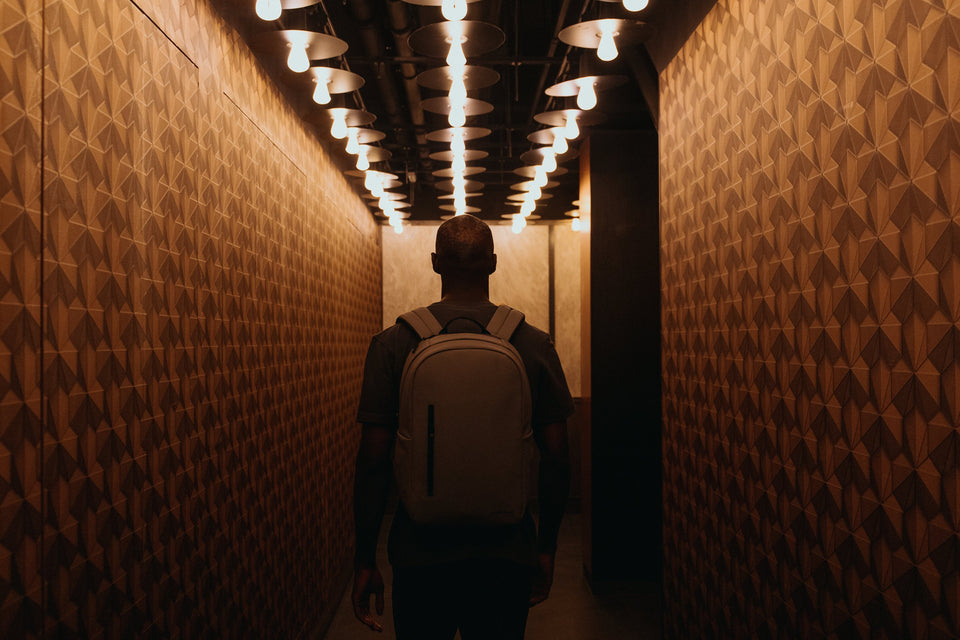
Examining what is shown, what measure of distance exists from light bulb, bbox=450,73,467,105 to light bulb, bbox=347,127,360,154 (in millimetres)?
805

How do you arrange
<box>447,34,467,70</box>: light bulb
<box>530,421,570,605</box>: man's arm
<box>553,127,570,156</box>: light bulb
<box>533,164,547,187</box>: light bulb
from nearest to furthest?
<box>530,421,570,605</box>: man's arm → <box>447,34,467,70</box>: light bulb → <box>553,127,570,156</box>: light bulb → <box>533,164,547,187</box>: light bulb

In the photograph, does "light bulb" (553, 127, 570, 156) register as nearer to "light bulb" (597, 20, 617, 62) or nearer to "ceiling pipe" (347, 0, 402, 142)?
"ceiling pipe" (347, 0, 402, 142)

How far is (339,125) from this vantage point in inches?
130

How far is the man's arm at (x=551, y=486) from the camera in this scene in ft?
5.84

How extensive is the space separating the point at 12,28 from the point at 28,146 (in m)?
0.20

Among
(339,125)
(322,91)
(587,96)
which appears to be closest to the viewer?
(322,91)

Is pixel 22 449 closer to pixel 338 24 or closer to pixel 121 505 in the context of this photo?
pixel 121 505

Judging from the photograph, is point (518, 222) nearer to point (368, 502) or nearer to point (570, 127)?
point (570, 127)

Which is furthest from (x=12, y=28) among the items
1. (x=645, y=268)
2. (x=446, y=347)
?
(x=645, y=268)

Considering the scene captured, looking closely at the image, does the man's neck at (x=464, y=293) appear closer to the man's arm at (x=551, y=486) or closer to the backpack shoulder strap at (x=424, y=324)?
the backpack shoulder strap at (x=424, y=324)

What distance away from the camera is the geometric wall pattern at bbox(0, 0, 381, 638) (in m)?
1.29

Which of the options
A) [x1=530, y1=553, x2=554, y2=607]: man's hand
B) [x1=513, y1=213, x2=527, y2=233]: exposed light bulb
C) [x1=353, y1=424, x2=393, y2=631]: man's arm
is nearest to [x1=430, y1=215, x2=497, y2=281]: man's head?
[x1=353, y1=424, x2=393, y2=631]: man's arm

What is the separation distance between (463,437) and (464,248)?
0.46 metres

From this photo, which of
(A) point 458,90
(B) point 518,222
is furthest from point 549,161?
(B) point 518,222
